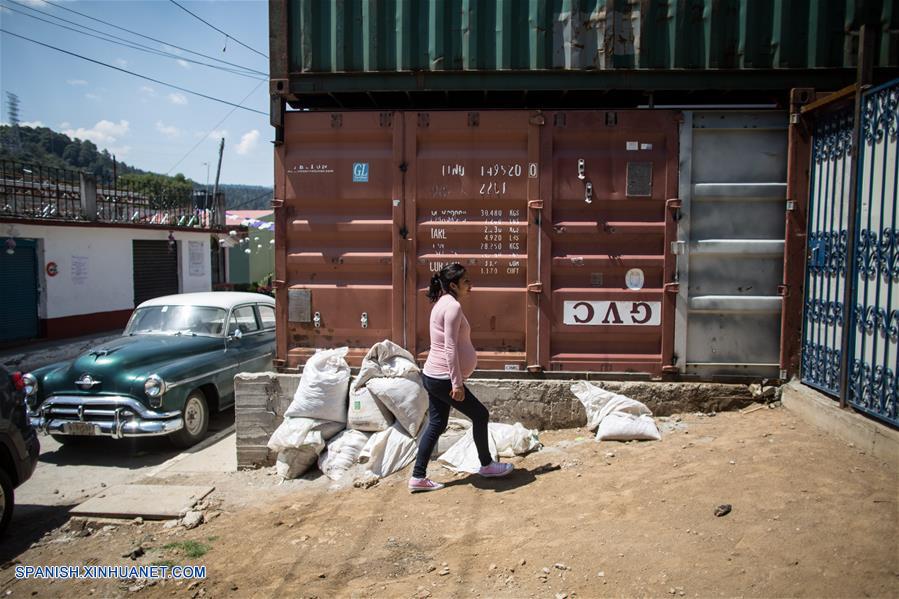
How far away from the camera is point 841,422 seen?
14.6ft

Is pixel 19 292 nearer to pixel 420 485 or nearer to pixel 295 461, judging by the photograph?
pixel 295 461

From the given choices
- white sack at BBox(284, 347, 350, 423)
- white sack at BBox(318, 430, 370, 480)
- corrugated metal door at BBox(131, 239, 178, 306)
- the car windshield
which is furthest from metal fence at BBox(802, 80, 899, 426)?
corrugated metal door at BBox(131, 239, 178, 306)

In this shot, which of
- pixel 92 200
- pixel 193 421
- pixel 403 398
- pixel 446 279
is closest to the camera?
pixel 446 279

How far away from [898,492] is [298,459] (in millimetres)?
4179

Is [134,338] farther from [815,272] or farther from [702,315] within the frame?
[815,272]

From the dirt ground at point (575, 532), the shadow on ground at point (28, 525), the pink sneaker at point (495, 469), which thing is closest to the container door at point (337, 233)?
the dirt ground at point (575, 532)

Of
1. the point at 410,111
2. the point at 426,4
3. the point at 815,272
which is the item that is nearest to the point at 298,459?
the point at 410,111

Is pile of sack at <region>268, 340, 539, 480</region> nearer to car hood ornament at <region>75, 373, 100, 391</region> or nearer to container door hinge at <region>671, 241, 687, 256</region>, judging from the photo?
container door hinge at <region>671, 241, 687, 256</region>

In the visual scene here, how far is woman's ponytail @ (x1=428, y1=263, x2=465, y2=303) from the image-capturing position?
4.49m

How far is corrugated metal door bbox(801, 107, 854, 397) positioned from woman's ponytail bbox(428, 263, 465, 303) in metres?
2.85

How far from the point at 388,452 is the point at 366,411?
0.40 metres

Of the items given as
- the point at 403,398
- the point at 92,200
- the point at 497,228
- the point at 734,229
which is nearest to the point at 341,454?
the point at 403,398

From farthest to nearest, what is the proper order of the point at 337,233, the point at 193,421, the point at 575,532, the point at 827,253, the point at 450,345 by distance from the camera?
the point at 193,421 → the point at 337,233 → the point at 827,253 → the point at 450,345 → the point at 575,532

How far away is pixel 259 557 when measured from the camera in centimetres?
385
